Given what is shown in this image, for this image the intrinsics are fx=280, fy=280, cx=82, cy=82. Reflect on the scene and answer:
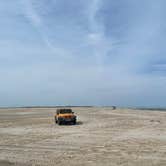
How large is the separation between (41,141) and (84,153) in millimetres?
5083

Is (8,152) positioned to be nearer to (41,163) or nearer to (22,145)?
(22,145)

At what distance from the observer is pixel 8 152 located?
14242 millimetres

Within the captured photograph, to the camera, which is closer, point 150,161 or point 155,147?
point 150,161

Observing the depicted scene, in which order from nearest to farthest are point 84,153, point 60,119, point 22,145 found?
point 84,153
point 22,145
point 60,119

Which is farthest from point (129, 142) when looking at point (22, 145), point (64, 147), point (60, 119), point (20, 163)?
point (60, 119)

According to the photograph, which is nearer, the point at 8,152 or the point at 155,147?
the point at 8,152

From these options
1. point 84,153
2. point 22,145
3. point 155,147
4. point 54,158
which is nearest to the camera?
point 54,158

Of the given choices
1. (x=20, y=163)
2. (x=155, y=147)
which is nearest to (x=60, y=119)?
(x=155, y=147)

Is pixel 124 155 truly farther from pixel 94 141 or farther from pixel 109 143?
pixel 94 141

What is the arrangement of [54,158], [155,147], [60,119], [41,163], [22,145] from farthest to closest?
[60,119] → [22,145] → [155,147] → [54,158] → [41,163]

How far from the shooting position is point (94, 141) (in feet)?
57.7

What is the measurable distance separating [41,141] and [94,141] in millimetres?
3387

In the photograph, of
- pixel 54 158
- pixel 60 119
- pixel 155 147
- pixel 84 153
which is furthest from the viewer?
pixel 60 119

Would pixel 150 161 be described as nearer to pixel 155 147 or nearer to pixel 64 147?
pixel 155 147
